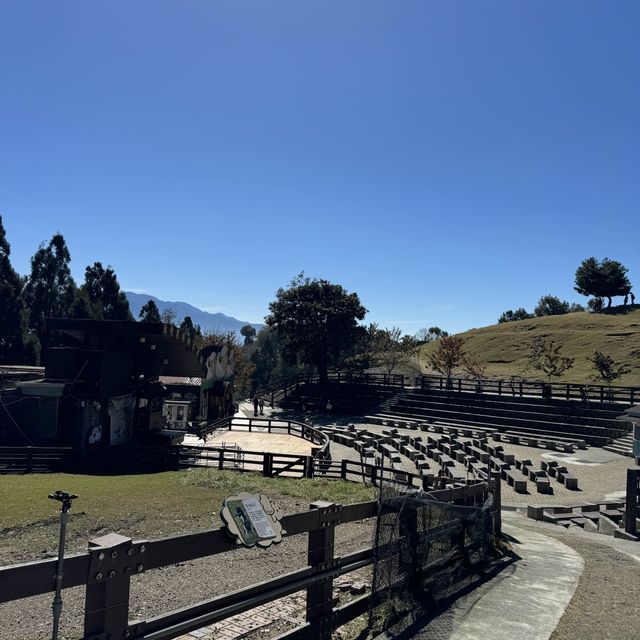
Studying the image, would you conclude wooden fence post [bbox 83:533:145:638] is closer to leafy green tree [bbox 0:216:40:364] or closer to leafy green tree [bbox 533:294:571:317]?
leafy green tree [bbox 0:216:40:364]

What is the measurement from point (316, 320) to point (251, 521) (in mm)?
50537

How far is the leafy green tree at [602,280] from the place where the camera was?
102 meters

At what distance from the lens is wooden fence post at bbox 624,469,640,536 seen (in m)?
13.6

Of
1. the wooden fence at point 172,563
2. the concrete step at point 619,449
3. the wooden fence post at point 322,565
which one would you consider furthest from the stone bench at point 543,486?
the wooden fence post at point 322,565

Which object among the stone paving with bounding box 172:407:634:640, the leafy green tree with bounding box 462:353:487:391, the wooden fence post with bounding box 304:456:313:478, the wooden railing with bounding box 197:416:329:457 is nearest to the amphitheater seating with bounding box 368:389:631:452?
the stone paving with bounding box 172:407:634:640

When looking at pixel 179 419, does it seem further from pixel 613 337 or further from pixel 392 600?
pixel 613 337

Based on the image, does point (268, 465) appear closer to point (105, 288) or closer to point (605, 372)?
point (605, 372)

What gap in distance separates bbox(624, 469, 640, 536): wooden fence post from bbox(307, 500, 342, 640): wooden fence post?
11.2 metres

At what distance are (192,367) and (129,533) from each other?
21.6 meters

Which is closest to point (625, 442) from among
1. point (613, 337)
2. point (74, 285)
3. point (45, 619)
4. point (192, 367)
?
point (192, 367)

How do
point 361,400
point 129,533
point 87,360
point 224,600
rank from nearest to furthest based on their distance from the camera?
point 224,600 < point 129,533 < point 87,360 < point 361,400

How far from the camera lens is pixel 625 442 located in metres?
30.8

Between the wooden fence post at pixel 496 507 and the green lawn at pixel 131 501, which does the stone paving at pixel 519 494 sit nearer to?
the wooden fence post at pixel 496 507

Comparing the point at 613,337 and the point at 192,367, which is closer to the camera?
the point at 192,367
